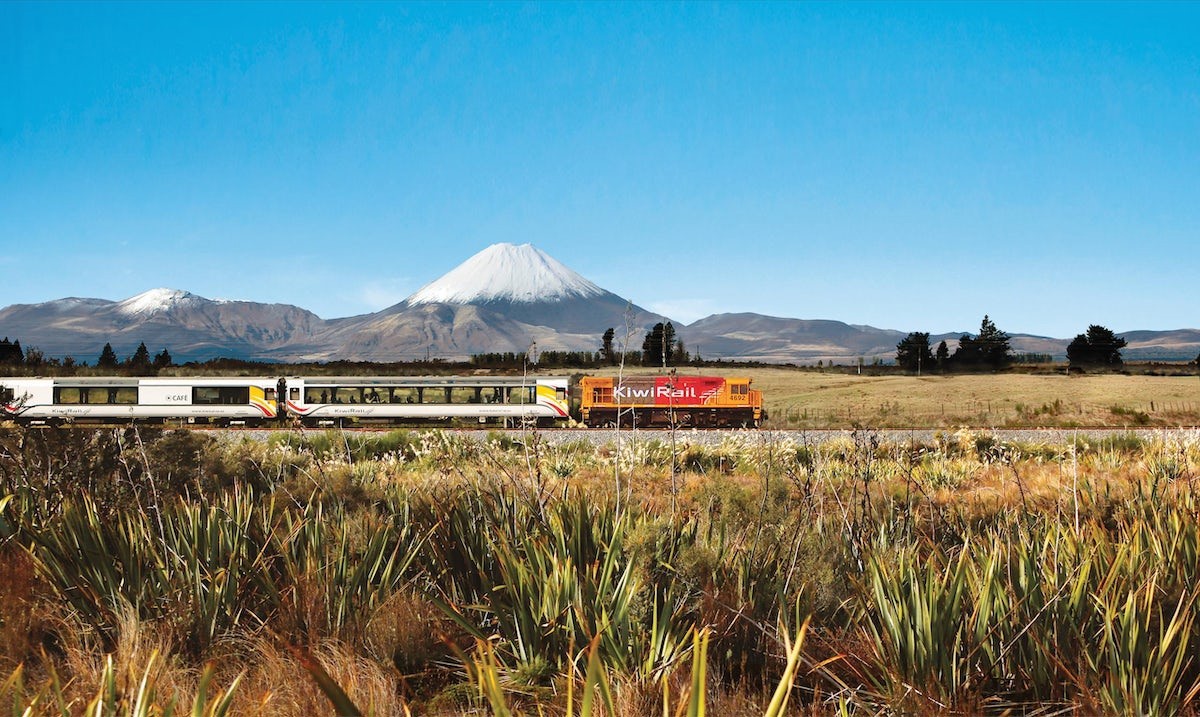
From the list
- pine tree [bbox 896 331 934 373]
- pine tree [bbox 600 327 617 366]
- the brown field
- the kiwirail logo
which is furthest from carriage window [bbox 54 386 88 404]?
pine tree [bbox 896 331 934 373]

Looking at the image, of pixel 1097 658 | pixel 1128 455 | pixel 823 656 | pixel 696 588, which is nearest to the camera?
pixel 1097 658

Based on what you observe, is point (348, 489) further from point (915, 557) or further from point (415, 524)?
point (915, 557)

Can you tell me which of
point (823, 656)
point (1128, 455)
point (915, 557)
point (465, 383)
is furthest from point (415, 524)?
point (465, 383)

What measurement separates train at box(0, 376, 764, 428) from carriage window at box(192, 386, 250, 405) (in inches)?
1.6

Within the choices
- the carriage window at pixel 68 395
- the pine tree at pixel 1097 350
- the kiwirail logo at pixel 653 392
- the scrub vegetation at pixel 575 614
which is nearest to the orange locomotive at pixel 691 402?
the kiwirail logo at pixel 653 392

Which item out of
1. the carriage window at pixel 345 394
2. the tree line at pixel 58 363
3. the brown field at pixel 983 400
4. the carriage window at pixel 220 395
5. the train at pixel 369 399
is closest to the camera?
the train at pixel 369 399

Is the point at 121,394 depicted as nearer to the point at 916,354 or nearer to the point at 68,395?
the point at 68,395

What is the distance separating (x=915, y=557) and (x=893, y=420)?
31.3 metres

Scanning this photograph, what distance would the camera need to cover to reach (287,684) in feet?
12.1

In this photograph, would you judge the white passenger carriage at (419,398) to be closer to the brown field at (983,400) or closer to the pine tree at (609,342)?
the pine tree at (609,342)

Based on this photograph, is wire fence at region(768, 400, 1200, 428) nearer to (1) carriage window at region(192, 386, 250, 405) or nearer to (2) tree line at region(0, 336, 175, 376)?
(1) carriage window at region(192, 386, 250, 405)

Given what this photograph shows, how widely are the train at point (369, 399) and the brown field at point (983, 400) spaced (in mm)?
2274

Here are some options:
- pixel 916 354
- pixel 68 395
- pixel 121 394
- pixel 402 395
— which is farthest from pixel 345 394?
pixel 916 354

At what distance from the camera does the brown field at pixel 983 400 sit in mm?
32312
